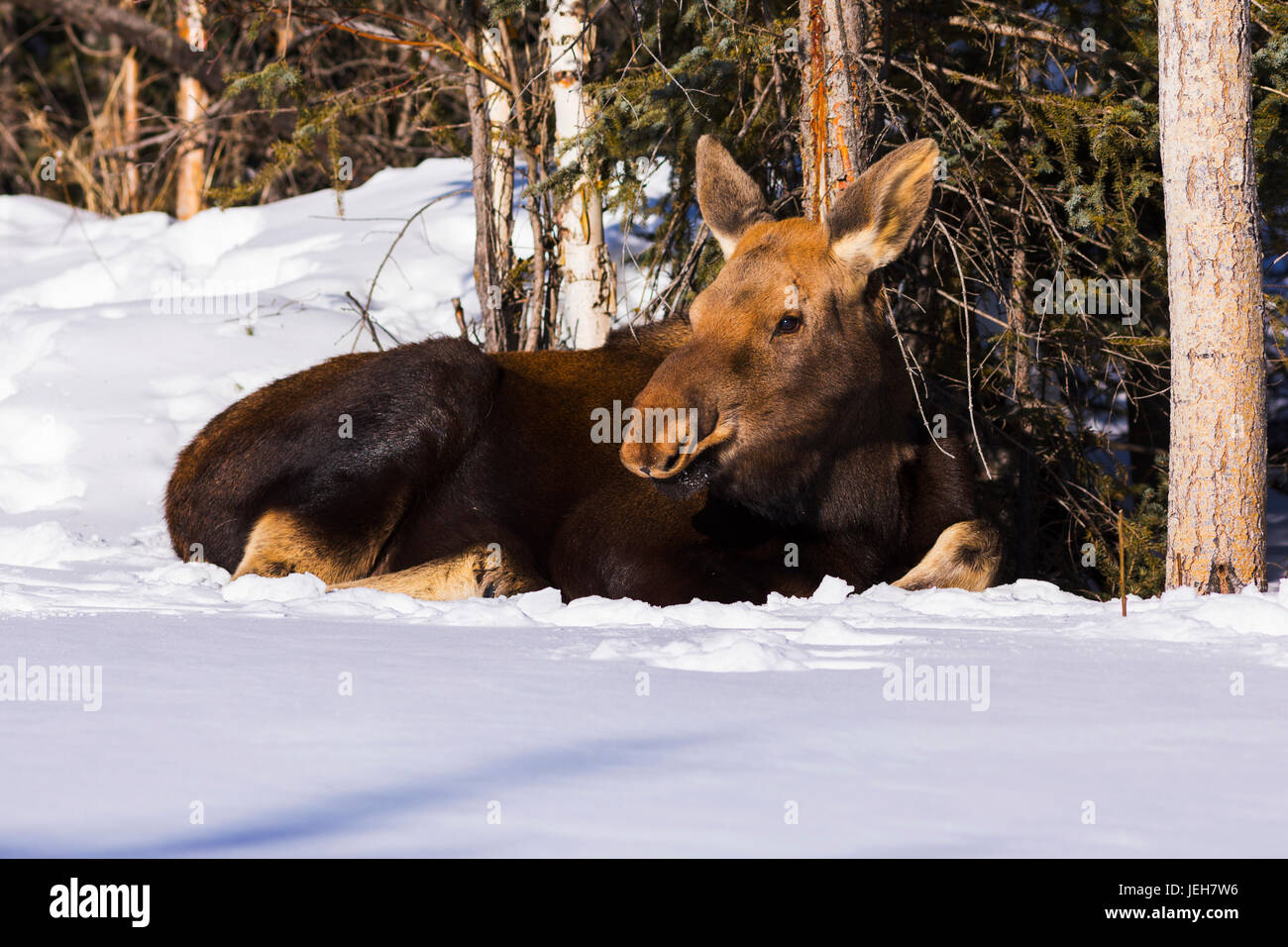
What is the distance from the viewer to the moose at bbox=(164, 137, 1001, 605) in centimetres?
536

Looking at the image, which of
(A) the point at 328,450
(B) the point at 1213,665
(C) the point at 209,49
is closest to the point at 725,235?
(A) the point at 328,450

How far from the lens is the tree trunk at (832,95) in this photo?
6.40 meters

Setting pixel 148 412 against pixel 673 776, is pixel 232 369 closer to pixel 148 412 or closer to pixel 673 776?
pixel 148 412

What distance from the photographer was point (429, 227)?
11672 mm

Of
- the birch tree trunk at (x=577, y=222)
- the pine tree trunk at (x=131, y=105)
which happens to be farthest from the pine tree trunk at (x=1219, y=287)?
the pine tree trunk at (x=131, y=105)

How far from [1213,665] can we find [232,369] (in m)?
7.27

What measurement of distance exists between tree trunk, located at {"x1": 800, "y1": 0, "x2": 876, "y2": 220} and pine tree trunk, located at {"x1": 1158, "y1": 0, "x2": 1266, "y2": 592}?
5.14 feet

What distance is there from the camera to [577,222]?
8180 mm

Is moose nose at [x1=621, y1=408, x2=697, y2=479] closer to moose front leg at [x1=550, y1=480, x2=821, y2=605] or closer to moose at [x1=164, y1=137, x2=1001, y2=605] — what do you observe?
moose at [x1=164, y1=137, x2=1001, y2=605]

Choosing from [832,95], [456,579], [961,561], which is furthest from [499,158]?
[961,561]

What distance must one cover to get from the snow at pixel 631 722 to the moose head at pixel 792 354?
1.92 feet

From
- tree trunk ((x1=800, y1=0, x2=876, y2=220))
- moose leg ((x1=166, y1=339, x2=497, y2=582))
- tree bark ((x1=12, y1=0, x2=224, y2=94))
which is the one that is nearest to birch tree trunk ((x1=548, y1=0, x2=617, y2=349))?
tree trunk ((x1=800, y1=0, x2=876, y2=220))

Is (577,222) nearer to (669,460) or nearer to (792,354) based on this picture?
(792,354)

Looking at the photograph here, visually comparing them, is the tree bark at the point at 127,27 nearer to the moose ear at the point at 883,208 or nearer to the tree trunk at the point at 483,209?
the tree trunk at the point at 483,209
